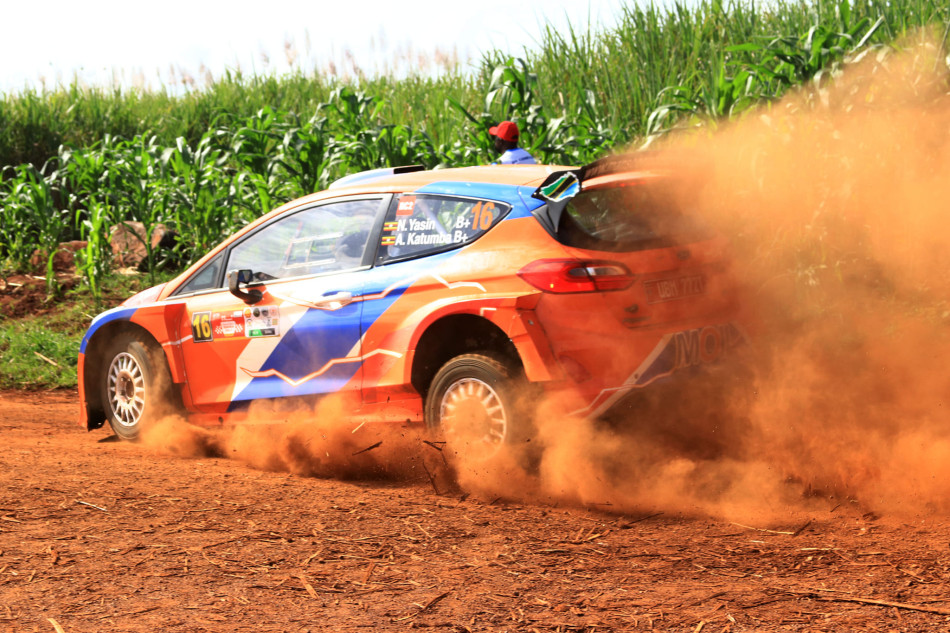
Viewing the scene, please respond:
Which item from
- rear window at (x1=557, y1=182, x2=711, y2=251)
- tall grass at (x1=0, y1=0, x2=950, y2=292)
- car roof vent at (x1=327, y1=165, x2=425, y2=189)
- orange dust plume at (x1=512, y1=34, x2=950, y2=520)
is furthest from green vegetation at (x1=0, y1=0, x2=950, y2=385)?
rear window at (x1=557, y1=182, x2=711, y2=251)

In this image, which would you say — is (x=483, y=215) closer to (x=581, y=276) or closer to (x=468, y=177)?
(x=468, y=177)

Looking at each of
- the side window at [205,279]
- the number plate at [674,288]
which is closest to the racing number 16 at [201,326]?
the side window at [205,279]

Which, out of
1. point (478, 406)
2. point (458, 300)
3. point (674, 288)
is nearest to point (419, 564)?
point (478, 406)

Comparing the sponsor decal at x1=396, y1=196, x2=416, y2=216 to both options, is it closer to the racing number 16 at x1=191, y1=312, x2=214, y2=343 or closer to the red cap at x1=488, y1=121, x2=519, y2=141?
the racing number 16 at x1=191, y1=312, x2=214, y2=343

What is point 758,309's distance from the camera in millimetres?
5477

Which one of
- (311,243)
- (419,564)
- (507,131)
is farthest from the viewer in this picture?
(507,131)

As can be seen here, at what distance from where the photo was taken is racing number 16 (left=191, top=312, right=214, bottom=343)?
256 inches

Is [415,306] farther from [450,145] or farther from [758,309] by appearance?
[450,145]

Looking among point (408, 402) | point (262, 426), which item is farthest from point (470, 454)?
point (262, 426)

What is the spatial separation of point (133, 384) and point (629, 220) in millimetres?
3926

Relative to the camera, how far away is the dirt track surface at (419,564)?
10.8 feet

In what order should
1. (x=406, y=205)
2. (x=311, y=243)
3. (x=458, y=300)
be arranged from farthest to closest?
1. (x=311, y=243)
2. (x=406, y=205)
3. (x=458, y=300)

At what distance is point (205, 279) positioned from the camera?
669 cm

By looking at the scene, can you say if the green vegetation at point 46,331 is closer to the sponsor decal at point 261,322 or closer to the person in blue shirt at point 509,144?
the sponsor decal at point 261,322
